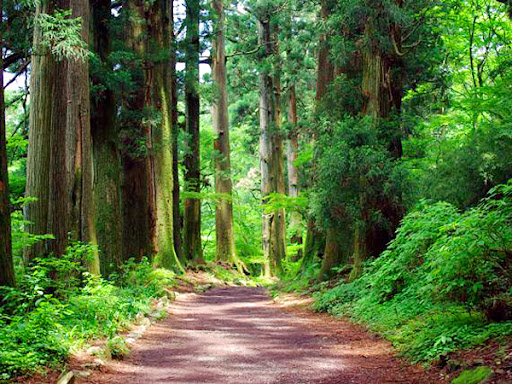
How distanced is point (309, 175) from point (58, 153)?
9529mm

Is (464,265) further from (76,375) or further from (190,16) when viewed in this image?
(190,16)

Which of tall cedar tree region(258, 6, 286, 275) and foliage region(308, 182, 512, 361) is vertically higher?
tall cedar tree region(258, 6, 286, 275)

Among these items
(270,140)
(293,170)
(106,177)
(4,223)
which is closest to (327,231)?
(106,177)

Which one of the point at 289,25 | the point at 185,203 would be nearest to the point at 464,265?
the point at 185,203

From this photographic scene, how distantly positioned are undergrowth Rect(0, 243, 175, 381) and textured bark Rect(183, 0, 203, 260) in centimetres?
984

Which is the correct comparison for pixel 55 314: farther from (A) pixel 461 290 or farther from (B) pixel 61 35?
(A) pixel 461 290

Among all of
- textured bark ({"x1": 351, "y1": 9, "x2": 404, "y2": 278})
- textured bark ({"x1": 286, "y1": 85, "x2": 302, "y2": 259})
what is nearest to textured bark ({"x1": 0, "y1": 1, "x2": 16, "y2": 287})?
Answer: textured bark ({"x1": 351, "y1": 9, "x2": 404, "y2": 278})

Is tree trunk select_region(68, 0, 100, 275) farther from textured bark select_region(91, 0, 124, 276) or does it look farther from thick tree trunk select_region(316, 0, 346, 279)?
thick tree trunk select_region(316, 0, 346, 279)

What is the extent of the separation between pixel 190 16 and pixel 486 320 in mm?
17460

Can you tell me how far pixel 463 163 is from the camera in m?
10.2

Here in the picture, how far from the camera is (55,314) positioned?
627cm

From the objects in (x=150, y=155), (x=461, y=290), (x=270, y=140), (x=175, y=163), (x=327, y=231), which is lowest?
(x=461, y=290)

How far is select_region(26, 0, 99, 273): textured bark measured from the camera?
837cm

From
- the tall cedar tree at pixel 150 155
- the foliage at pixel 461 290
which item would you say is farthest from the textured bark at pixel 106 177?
the foliage at pixel 461 290
